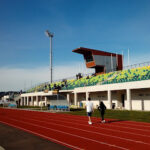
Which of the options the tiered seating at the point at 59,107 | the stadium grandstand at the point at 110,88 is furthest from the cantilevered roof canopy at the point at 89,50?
the tiered seating at the point at 59,107

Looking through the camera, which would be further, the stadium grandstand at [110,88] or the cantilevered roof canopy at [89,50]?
the cantilevered roof canopy at [89,50]

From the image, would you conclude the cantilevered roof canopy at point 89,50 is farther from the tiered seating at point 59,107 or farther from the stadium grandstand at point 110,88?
A: the tiered seating at point 59,107

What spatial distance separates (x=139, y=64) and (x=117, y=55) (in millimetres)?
11661

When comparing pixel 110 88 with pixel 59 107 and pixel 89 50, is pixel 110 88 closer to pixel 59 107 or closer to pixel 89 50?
pixel 59 107

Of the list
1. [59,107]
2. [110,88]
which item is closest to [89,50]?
[110,88]

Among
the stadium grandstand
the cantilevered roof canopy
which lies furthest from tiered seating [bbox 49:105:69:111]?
the cantilevered roof canopy

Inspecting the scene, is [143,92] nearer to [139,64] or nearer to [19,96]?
[139,64]

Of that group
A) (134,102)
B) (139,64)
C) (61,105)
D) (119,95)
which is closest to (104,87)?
(119,95)

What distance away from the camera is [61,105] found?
2925 centimetres

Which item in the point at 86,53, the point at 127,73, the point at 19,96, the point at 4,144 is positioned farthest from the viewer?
the point at 19,96

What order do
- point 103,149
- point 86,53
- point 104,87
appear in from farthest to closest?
point 86,53 < point 104,87 < point 103,149

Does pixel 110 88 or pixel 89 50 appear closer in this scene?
pixel 110 88

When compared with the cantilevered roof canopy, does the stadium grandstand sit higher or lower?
lower

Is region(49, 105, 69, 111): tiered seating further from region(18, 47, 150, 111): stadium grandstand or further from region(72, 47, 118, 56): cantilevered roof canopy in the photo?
region(72, 47, 118, 56): cantilevered roof canopy
